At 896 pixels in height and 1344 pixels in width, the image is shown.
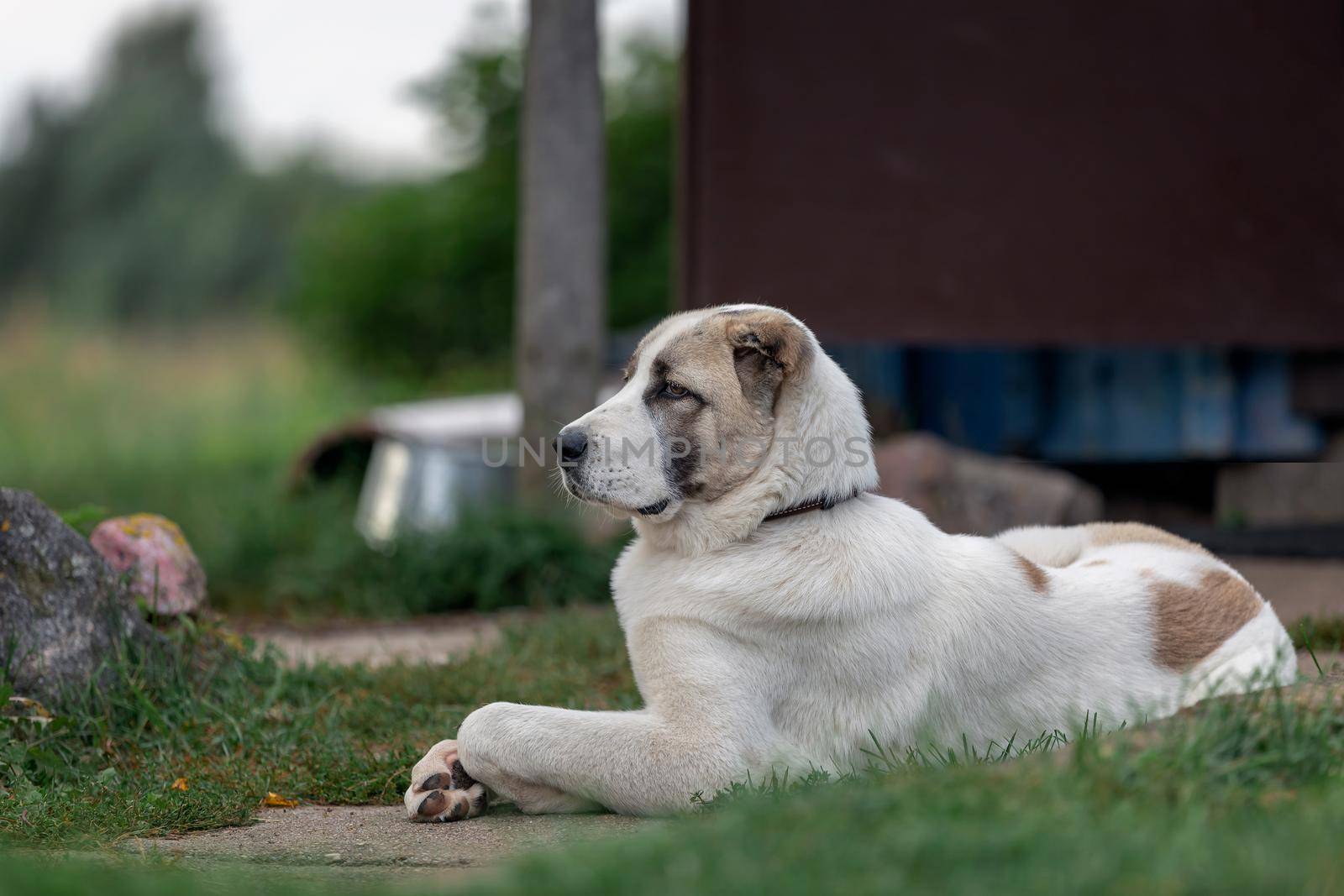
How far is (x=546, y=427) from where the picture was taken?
707 cm

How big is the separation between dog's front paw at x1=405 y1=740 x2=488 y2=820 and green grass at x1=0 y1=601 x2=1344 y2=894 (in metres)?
0.29

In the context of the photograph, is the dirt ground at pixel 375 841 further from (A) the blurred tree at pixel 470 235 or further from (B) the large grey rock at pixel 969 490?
(A) the blurred tree at pixel 470 235

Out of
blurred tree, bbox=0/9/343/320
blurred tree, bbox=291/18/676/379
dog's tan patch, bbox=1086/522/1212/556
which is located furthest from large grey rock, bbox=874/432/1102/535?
blurred tree, bbox=0/9/343/320

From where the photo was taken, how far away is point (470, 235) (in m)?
16.3

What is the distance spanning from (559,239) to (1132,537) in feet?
13.0

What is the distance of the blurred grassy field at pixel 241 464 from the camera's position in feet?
22.0

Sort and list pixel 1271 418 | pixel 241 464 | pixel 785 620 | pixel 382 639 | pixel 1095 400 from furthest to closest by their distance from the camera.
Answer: pixel 241 464
pixel 1095 400
pixel 1271 418
pixel 382 639
pixel 785 620

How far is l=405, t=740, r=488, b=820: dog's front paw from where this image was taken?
3.15m

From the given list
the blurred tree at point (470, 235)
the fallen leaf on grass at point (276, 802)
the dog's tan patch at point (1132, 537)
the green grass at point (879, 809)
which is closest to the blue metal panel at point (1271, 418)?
the dog's tan patch at point (1132, 537)

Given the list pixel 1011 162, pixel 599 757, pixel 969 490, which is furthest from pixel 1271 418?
pixel 599 757

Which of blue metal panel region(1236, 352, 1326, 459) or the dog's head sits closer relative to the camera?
the dog's head

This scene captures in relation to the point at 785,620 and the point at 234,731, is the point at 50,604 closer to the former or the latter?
the point at 234,731

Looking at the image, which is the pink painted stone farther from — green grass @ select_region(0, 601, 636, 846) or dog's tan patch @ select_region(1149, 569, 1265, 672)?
dog's tan patch @ select_region(1149, 569, 1265, 672)

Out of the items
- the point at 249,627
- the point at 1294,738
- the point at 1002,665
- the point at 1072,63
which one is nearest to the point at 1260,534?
the point at 1072,63
